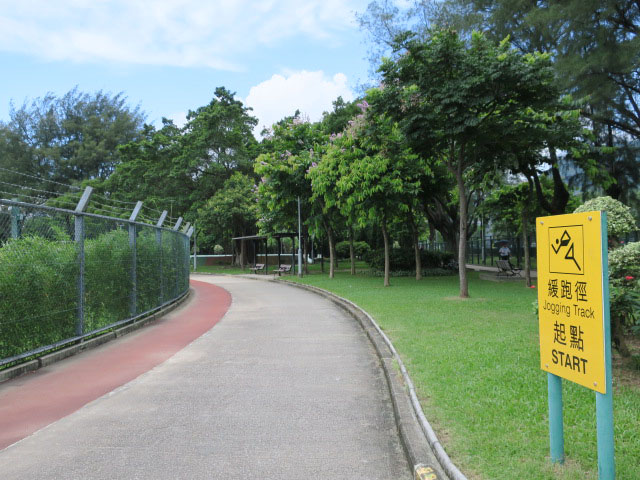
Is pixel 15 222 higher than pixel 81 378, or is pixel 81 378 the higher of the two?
pixel 15 222

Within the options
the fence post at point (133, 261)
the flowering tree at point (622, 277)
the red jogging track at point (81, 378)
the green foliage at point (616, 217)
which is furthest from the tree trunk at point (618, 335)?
the fence post at point (133, 261)

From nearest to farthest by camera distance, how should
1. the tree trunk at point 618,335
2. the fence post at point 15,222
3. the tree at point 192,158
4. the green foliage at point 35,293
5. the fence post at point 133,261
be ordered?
the tree trunk at point 618,335 < the green foliage at point 35,293 < the fence post at point 15,222 < the fence post at point 133,261 < the tree at point 192,158

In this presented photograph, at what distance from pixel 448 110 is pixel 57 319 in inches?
396

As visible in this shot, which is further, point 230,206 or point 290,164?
point 230,206

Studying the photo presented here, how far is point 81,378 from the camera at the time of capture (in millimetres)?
7035

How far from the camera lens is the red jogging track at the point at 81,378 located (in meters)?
5.42

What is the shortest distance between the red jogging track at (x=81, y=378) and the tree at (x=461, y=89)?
306 inches

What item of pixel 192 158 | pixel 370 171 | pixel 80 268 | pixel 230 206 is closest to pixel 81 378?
pixel 80 268

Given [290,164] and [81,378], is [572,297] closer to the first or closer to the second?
[81,378]

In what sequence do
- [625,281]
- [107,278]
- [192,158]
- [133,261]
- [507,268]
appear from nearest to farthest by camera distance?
[625,281] → [107,278] → [133,261] → [507,268] → [192,158]

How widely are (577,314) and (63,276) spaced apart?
762 centimetres

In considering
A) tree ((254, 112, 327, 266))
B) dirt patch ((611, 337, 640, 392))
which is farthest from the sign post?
tree ((254, 112, 327, 266))

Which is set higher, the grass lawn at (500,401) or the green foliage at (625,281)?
the green foliage at (625,281)

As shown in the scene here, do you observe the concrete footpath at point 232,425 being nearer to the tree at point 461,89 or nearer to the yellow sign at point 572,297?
the yellow sign at point 572,297
